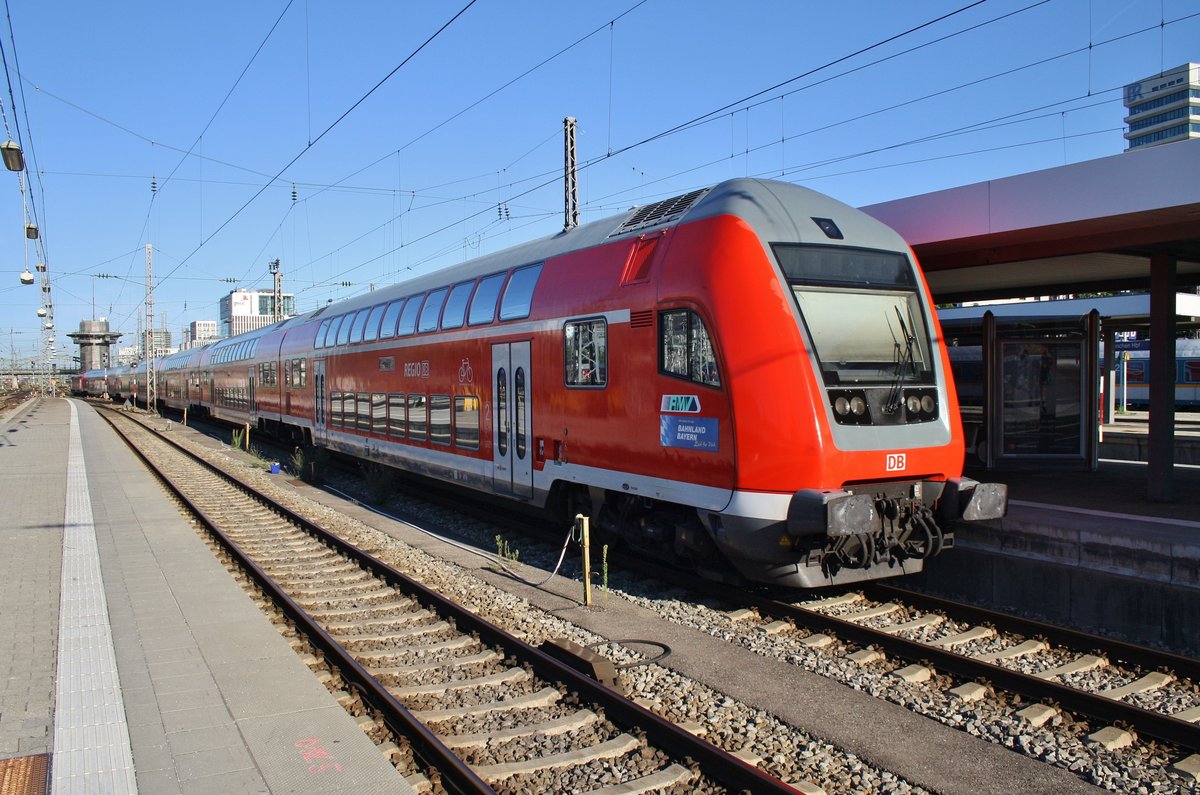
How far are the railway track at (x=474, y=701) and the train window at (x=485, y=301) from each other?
11.5ft

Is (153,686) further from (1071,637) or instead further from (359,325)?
(359,325)

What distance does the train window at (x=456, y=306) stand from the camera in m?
12.0

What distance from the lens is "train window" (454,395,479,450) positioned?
37.5ft

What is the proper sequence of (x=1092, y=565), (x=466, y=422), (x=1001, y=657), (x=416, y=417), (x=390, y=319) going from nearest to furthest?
(x=1001, y=657) → (x=1092, y=565) → (x=466, y=422) → (x=416, y=417) → (x=390, y=319)

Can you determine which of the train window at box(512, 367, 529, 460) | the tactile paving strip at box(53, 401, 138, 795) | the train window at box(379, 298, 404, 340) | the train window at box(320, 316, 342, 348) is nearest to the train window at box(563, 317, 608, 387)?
the train window at box(512, 367, 529, 460)

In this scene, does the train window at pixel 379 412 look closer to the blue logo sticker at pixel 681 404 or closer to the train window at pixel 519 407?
the train window at pixel 519 407

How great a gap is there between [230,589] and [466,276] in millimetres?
5655

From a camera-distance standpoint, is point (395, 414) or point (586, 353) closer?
point (586, 353)

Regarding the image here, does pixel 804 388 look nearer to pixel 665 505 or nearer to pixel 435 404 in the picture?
pixel 665 505

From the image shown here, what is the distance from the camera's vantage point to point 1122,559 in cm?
775

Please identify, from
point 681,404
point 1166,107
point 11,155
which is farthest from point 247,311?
point 1166,107

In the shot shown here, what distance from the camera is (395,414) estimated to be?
47.2 ft

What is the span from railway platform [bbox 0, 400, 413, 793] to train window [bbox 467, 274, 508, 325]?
444cm

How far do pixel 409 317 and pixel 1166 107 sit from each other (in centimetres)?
12881
